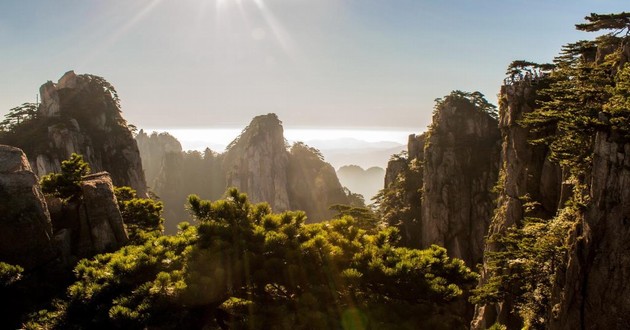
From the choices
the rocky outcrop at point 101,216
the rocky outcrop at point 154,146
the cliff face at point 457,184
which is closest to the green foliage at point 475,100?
the cliff face at point 457,184

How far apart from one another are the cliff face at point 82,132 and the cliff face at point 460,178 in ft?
176

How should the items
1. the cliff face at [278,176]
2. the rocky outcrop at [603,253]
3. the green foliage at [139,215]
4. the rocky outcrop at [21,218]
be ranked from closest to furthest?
the rocky outcrop at [603,253] → the rocky outcrop at [21,218] → the green foliage at [139,215] → the cliff face at [278,176]

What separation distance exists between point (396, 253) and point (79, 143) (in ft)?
207

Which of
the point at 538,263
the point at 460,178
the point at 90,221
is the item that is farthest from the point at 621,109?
the point at 460,178

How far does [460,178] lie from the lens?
53.3 metres

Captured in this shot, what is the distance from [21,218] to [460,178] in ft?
165

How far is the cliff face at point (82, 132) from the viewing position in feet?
191

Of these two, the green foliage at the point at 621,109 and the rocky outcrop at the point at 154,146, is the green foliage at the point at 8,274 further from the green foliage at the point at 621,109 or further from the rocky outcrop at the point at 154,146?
the rocky outcrop at the point at 154,146

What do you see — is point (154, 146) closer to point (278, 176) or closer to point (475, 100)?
point (278, 176)

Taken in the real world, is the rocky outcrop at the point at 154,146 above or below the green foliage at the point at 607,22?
below

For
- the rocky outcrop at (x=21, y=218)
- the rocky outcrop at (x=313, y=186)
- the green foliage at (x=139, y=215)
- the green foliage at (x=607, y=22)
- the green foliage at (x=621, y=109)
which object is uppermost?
the green foliage at (x=607, y=22)

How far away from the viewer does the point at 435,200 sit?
5378 cm

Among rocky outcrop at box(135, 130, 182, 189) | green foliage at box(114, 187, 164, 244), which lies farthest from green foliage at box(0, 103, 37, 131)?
rocky outcrop at box(135, 130, 182, 189)

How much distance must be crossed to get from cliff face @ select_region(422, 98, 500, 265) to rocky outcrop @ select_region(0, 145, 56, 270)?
1826 inches
